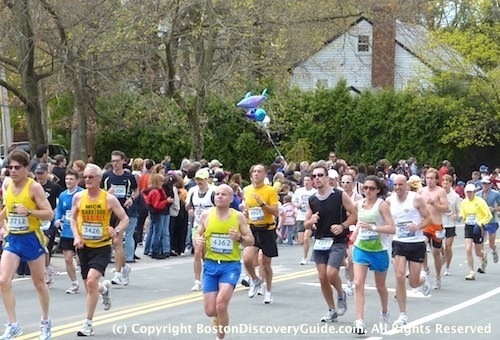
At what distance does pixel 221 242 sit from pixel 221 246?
42 millimetres

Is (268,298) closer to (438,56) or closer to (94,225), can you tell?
(94,225)

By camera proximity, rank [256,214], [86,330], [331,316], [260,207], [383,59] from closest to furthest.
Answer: [86,330], [331,316], [260,207], [256,214], [383,59]

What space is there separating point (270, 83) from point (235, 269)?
2717 centimetres

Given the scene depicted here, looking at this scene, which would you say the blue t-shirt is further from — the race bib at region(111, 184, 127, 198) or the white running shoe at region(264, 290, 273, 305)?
the white running shoe at region(264, 290, 273, 305)

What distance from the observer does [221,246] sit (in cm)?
1027

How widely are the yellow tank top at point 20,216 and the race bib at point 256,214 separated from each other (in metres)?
4.06

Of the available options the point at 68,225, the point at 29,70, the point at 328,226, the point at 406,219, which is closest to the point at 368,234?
the point at 328,226

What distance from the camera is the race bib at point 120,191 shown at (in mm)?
16125

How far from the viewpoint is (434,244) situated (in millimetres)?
16016

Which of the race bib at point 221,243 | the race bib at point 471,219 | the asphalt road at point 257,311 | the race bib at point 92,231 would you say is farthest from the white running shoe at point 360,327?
the race bib at point 471,219

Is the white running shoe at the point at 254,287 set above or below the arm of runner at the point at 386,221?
below

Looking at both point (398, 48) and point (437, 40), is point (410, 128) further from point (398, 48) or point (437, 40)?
point (398, 48)

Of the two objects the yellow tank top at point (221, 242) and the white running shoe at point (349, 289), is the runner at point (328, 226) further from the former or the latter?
the white running shoe at point (349, 289)

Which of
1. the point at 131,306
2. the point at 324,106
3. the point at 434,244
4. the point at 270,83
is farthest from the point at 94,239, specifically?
the point at 324,106
